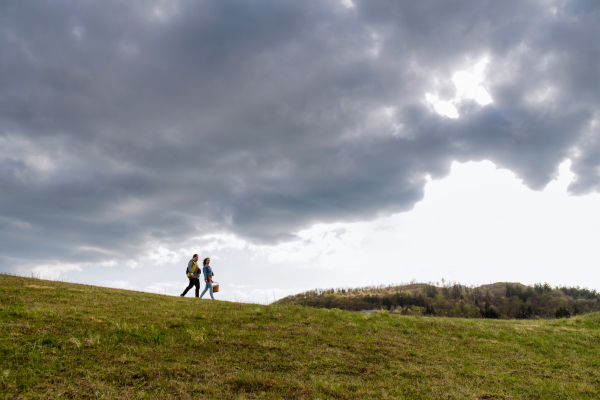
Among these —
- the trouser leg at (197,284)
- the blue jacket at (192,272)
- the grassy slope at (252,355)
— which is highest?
Result: the blue jacket at (192,272)

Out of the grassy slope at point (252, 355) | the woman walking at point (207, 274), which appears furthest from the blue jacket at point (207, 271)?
the grassy slope at point (252, 355)

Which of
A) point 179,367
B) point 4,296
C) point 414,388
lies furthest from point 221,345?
point 4,296

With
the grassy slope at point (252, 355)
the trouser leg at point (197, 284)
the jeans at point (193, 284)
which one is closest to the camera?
the grassy slope at point (252, 355)

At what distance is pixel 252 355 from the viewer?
11.9 m

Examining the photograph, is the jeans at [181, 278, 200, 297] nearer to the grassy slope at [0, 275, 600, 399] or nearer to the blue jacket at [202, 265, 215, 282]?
the blue jacket at [202, 265, 215, 282]

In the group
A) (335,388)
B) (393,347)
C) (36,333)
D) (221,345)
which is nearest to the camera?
(335,388)

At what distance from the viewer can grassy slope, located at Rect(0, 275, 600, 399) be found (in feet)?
29.5

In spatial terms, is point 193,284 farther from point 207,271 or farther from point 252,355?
point 252,355

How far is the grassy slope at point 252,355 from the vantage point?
900 centimetres

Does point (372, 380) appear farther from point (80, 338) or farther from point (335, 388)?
point (80, 338)

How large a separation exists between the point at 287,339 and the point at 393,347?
471cm

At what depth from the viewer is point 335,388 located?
9445 millimetres

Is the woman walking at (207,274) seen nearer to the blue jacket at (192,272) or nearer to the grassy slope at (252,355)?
the blue jacket at (192,272)

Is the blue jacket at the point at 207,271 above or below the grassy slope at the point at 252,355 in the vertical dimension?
above
